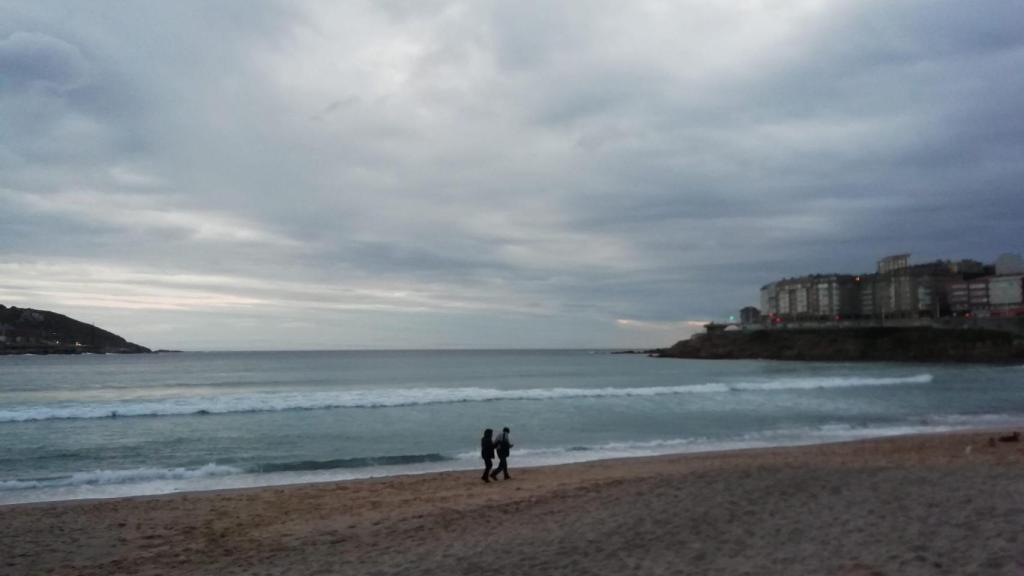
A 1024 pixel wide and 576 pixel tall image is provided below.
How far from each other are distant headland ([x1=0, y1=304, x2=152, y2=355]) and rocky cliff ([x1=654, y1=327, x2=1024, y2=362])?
480 feet

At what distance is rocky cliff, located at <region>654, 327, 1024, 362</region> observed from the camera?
3169 inches

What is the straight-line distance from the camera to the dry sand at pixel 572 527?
7109 mm

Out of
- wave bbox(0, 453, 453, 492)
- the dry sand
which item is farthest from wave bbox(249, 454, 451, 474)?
the dry sand

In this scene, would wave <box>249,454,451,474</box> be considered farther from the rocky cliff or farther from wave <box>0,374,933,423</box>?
the rocky cliff

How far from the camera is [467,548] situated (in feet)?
27.2

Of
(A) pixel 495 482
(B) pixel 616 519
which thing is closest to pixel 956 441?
(A) pixel 495 482

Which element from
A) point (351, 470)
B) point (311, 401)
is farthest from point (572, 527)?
point (311, 401)

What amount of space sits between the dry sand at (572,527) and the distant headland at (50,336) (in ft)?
579

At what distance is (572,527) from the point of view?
8.88m

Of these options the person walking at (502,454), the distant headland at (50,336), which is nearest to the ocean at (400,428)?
the person walking at (502,454)

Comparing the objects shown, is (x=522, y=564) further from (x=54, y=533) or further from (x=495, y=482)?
(x=54, y=533)

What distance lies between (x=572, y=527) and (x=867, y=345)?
93.6 m

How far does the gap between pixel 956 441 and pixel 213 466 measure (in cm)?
1960

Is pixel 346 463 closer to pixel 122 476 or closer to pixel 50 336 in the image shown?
pixel 122 476
